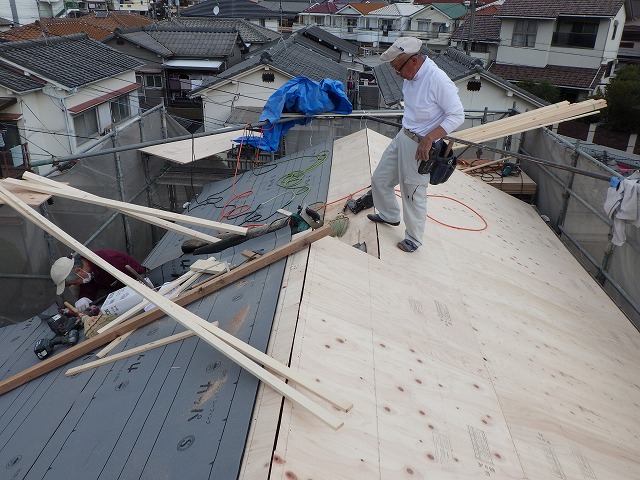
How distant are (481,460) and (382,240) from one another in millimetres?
2397

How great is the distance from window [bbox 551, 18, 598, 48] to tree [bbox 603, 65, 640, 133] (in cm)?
426

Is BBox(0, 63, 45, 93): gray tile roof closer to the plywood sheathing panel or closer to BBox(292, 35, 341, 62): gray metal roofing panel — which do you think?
Result: the plywood sheathing panel

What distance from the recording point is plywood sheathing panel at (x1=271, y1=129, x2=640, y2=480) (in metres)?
2.48

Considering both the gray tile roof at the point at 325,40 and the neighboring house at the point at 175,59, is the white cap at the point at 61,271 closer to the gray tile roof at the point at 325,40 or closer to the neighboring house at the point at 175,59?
→ the neighboring house at the point at 175,59

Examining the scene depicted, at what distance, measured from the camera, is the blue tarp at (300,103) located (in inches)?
310

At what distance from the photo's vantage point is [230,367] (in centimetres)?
294

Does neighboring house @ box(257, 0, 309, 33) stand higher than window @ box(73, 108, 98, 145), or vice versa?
neighboring house @ box(257, 0, 309, 33)

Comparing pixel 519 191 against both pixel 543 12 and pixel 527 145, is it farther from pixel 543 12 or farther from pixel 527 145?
pixel 543 12

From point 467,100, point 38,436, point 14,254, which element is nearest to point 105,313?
point 38,436

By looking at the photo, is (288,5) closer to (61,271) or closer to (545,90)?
(545,90)

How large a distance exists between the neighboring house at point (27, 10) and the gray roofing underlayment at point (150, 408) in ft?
136

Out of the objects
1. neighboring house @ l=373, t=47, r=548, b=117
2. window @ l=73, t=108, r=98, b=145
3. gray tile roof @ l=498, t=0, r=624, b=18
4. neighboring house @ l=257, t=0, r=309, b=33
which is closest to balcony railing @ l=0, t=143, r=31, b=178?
window @ l=73, t=108, r=98, b=145

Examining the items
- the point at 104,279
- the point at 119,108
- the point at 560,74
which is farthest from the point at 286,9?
the point at 104,279

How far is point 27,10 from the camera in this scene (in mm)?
40062
